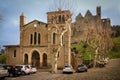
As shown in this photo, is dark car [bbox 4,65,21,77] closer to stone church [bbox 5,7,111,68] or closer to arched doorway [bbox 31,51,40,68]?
stone church [bbox 5,7,111,68]

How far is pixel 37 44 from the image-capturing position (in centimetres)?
5309

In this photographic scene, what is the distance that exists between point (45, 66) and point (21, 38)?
29.2 ft

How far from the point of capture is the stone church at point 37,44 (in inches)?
2029

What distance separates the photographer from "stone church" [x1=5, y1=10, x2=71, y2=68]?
51.5 m

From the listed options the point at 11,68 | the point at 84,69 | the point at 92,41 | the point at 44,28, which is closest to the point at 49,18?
the point at 44,28

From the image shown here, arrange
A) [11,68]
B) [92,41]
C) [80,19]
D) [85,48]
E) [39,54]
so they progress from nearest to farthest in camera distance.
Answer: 1. [11,68]
2. [39,54]
3. [92,41]
4. [85,48]
5. [80,19]

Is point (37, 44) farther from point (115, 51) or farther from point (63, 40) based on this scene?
point (115, 51)

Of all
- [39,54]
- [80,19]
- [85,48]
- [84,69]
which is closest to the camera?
[84,69]

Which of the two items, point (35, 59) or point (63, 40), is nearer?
point (63, 40)

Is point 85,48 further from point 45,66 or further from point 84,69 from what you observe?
point 84,69

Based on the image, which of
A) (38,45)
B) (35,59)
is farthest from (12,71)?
(35,59)

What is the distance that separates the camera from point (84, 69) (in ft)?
137

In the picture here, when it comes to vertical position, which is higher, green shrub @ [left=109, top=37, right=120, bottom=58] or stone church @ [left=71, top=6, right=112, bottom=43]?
stone church @ [left=71, top=6, right=112, bottom=43]

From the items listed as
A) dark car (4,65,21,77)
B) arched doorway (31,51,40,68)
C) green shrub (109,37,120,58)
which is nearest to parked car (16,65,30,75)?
dark car (4,65,21,77)
